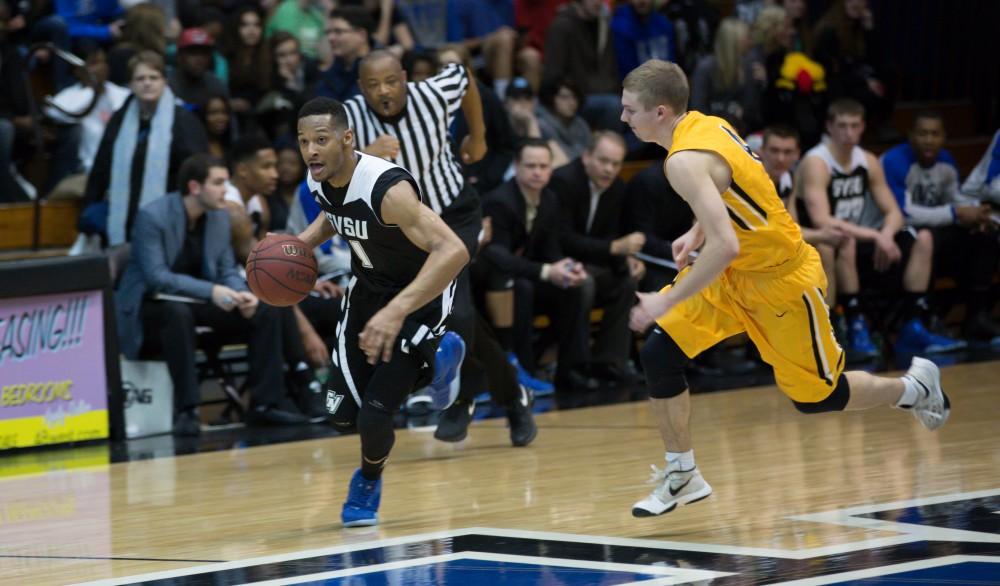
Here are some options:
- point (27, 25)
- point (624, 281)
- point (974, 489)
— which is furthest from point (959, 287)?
point (27, 25)

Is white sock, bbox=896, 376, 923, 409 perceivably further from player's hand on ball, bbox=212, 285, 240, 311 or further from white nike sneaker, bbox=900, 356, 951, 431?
player's hand on ball, bbox=212, 285, 240, 311

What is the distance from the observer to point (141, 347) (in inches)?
324

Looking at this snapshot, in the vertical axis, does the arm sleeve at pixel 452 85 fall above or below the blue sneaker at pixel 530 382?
above

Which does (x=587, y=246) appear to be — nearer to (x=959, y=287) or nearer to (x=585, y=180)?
(x=585, y=180)

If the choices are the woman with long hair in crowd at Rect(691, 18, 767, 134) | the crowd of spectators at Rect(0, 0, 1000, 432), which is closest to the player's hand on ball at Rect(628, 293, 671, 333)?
the crowd of spectators at Rect(0, 0, 1000, 432)

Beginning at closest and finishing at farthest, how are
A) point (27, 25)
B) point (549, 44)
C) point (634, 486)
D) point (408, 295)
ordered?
point (408, 295) < point (634, 486) < point (27, 25) < point (549, 44)

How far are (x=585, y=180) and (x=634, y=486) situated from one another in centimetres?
375

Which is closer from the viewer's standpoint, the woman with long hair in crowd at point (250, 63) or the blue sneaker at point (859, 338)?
the blue sneaker at point (859, 338)

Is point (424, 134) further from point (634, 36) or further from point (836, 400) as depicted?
point (634, 36)

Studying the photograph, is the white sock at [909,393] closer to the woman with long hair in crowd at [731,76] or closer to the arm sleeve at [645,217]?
the arm sleeve at [645,217]

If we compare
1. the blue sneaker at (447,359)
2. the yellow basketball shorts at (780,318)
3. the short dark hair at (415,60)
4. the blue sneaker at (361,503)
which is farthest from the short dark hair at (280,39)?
the yellow basketball shorts at (780,318)

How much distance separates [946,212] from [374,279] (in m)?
5.99

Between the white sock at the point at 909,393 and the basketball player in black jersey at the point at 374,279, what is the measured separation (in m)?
1.69

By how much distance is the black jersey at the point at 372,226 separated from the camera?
5289 millimetres
